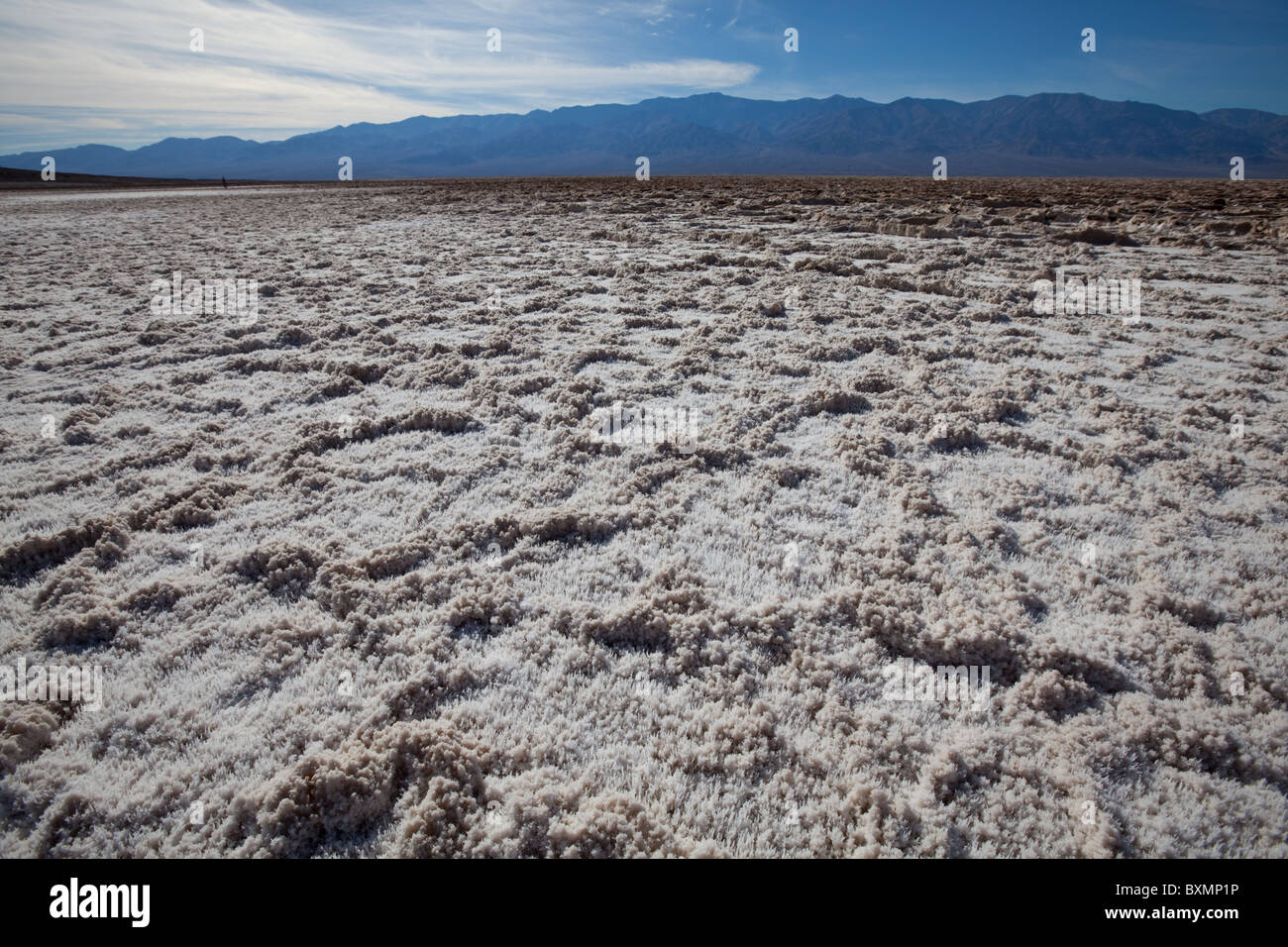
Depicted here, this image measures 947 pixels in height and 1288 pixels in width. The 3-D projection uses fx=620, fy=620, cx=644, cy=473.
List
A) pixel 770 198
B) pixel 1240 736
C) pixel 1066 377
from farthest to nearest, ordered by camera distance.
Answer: pixel 770 198 → pixel 1066 377 → pixel 1240 736

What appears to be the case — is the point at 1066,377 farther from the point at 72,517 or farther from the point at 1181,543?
the point at 72,517

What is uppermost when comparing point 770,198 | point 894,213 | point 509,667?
point 770,198

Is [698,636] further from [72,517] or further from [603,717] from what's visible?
[72,517]

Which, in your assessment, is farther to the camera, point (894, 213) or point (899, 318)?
point (894, 213)

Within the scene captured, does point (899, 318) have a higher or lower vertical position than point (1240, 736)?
higher

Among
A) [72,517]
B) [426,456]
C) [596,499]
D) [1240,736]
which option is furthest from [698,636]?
[72,517]
